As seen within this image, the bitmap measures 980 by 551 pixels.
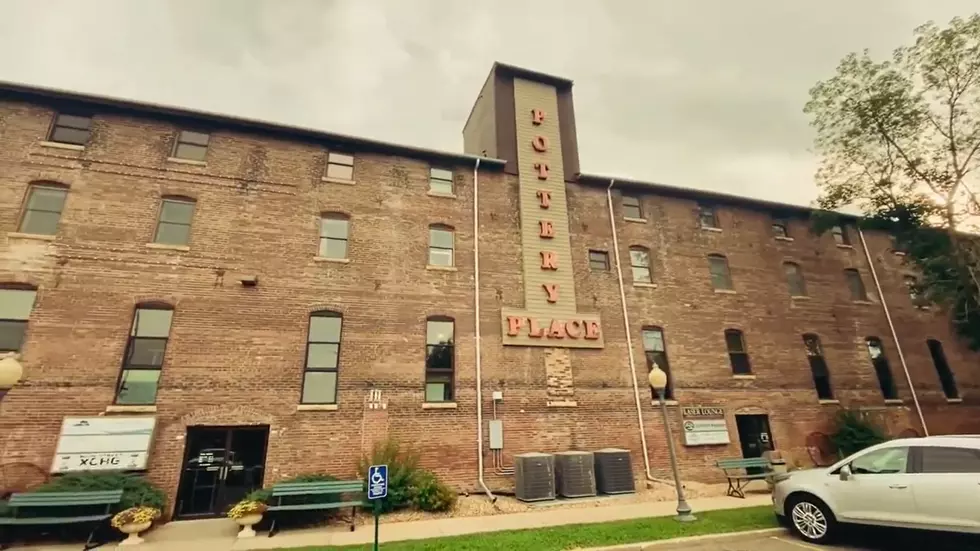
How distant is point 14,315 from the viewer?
11477 millimetres

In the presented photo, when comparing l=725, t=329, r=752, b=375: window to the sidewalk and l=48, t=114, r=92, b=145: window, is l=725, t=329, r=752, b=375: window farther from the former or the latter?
l=48, t=114, r=92, b=145: window

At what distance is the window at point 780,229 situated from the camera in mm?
21422

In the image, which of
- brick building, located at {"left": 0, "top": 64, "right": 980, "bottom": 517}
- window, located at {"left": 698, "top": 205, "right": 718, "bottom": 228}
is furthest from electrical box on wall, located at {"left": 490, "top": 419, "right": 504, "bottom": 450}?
window, located at {"left": 698, "top": 205, "right": 718, "bottom": 228}

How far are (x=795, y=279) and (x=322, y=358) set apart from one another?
20863 millimetres

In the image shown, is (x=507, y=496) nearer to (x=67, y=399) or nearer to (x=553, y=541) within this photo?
(x=553, y=541)

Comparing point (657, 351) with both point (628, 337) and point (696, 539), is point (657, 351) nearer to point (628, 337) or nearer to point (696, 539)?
point (628, 337)

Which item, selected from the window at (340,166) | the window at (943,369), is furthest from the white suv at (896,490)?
the window at (943,369)

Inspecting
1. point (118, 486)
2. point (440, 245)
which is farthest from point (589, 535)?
point (118, 486)

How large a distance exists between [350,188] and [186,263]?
5527mm

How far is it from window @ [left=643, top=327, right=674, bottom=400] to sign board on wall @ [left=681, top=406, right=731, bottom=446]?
3.17ft

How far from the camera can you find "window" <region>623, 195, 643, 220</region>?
19.4 metres

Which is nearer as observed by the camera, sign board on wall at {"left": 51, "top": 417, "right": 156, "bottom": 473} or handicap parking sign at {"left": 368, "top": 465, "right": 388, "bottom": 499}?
handicap parking sign at {"left": 368, "top": 465, "right": 388, "bottom": 499}

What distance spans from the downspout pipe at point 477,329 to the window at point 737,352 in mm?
10403

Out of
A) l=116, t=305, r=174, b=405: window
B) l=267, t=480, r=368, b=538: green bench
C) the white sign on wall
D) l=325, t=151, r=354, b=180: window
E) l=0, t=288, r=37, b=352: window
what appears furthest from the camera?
l=325, t=151, r=354, b=180: window
